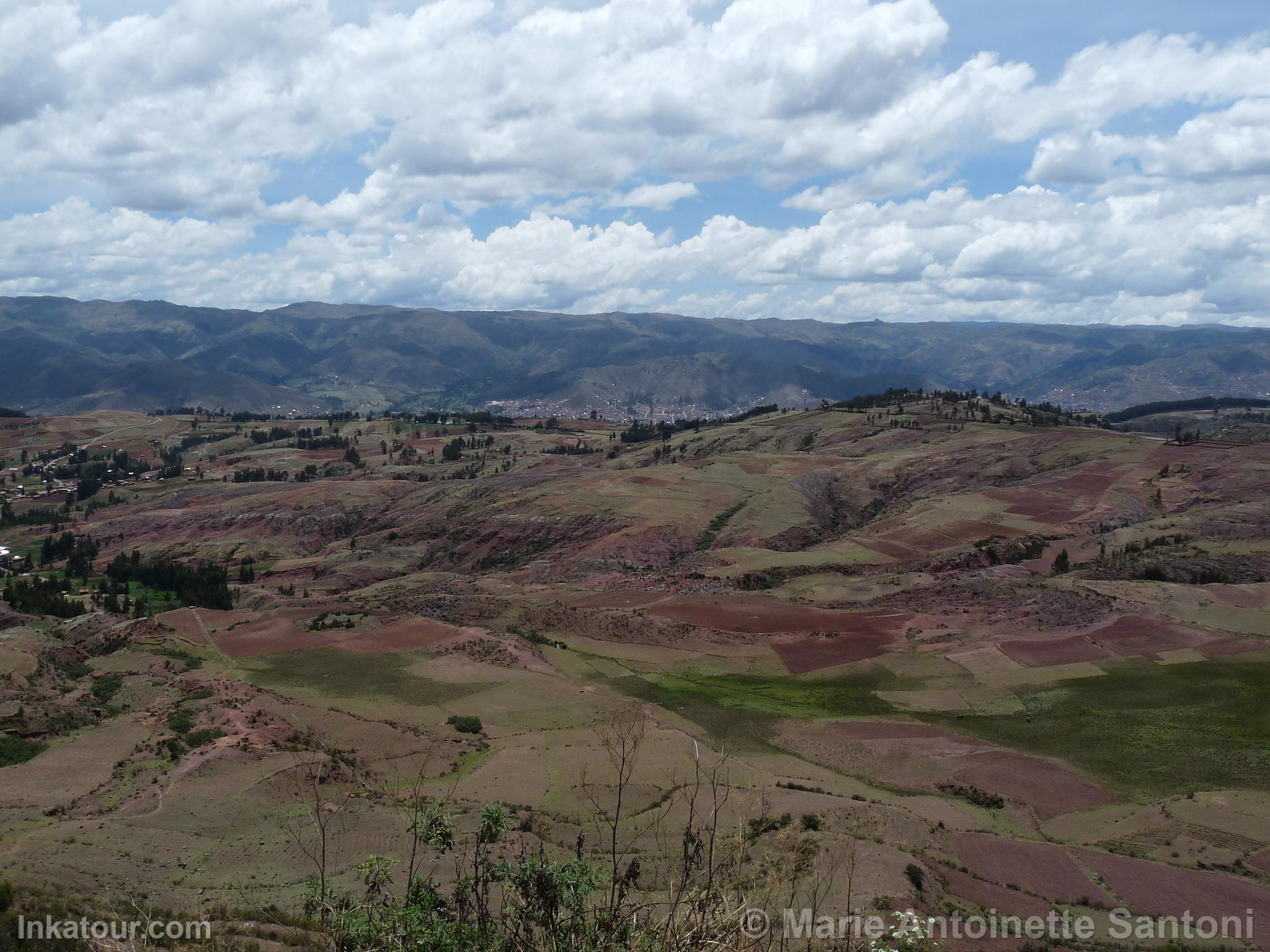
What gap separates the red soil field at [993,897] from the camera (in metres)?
27.8

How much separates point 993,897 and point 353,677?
44.7 meters

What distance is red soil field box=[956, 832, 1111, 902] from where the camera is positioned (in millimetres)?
29531

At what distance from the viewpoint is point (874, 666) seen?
61562 mm

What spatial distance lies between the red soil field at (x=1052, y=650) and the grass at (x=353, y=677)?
39.0 m

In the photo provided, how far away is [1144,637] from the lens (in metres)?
62.6

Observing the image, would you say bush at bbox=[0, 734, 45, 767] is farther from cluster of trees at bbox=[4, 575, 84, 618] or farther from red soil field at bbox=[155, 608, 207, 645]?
cluster of trees at bbox=[4, 575, 84, 618]

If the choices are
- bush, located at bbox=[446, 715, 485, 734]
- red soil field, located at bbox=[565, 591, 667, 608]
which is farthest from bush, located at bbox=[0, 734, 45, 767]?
red soil field, located at bbox=[565, 591, 667, 608]

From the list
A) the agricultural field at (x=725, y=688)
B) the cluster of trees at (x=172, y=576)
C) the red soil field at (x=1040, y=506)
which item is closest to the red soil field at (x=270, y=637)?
the agricultural field at (x=725, y=688)

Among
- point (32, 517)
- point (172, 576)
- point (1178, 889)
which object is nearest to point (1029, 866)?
point (1178, 889)

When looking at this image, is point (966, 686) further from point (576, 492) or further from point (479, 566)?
point (576, 492)

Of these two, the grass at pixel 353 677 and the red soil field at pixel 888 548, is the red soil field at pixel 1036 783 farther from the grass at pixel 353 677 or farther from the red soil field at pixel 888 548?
the red soil field at pixel 888 548

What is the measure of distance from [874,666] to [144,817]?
47.3 metres

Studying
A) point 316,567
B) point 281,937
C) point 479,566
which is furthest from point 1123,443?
point 281,937

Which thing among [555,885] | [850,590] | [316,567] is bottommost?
[316,567]
